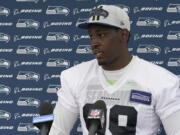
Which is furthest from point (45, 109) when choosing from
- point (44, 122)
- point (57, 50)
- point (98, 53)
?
point (57, 50)

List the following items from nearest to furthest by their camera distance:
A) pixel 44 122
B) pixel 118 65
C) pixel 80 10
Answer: pixel 44 122
pixel 118 65
pixel 80 10

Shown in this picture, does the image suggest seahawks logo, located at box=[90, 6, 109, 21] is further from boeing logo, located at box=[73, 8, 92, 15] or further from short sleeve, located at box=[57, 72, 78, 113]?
boeing logo, located at box=[73, 8, 92, 15]

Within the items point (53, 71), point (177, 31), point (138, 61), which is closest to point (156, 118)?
point (138, 61)

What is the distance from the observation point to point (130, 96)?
1771mm

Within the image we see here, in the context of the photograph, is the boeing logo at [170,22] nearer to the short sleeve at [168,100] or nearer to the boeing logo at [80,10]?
the boeing logo at [80,10]

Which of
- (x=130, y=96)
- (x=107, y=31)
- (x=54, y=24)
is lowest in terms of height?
(x=130, y=96)

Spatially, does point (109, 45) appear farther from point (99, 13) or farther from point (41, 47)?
point (41, 47)

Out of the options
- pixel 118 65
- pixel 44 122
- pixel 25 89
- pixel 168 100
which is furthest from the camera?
pixel 25 89

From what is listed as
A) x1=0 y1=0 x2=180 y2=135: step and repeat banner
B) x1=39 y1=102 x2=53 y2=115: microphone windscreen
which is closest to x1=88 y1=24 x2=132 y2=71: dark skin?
x1=39 y1=102 x2=53 y2=115: microphone windscreen

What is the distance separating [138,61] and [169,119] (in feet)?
0.89

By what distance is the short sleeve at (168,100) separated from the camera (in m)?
1.71

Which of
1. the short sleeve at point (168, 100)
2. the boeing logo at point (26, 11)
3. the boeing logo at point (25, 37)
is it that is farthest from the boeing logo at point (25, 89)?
the short sleeve at point (168, 100)

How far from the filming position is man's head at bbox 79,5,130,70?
1.75 m

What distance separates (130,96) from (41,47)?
103 cm
